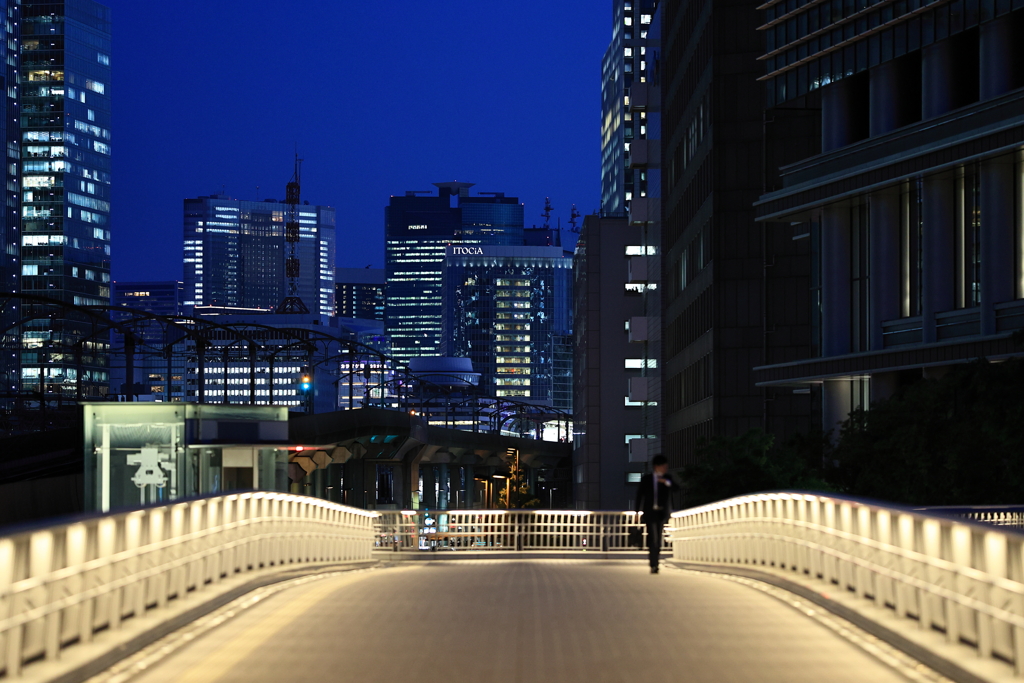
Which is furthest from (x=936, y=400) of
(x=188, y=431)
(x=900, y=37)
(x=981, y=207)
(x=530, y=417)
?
(x=530, y=417)

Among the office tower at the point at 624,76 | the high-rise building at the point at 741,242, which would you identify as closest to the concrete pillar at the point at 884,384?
the high-rise building at the point at 741,242

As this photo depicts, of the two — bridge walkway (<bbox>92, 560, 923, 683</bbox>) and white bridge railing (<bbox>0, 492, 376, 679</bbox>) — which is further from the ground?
white bridge railing (<bbox>0, 492, 376, 679</bbox>)

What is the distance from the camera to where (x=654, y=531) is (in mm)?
24094

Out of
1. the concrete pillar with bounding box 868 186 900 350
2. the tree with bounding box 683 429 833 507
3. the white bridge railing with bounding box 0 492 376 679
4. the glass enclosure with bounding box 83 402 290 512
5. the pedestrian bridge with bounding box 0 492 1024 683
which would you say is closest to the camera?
the white bridge railing with bounding box 0 492 376 679

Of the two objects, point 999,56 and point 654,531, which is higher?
point 999,56

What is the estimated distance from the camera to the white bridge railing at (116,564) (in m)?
10.6

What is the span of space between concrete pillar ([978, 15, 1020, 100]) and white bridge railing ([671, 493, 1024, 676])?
2573cm

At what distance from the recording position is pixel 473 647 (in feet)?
42.2

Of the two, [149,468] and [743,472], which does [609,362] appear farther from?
[149,468]

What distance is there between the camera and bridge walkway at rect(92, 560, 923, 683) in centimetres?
1152

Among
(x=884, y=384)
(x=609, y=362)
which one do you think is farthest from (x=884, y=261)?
(x=609, y=362)

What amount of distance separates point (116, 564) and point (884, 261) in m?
42.2

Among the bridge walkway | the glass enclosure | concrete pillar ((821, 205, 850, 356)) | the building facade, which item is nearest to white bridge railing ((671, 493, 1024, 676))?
the bridge walkway

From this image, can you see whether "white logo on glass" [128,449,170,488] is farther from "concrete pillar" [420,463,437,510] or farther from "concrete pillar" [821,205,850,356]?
"concrete pillar" [420,463,437,510]
